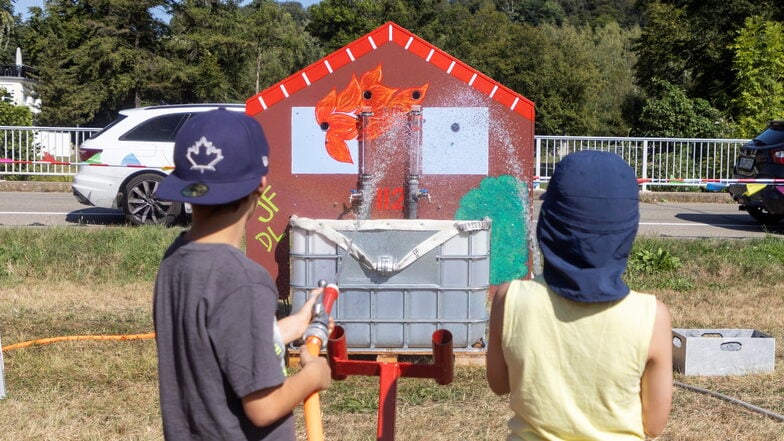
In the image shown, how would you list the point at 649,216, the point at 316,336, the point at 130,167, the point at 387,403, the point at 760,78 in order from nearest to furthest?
the point at 316,336
the point at 387,403
the point at 130,167
the point at 649,216
the point at 760,78

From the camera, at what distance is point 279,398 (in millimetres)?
2188

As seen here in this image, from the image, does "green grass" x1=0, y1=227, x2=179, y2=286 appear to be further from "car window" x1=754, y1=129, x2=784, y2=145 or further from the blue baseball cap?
"car window" x1=754, y1=129, x2=784, y2=145

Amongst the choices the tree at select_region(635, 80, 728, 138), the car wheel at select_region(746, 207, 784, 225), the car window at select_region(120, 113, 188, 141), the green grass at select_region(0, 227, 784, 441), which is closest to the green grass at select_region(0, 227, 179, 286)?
the green grass at select_region(0, 227, 784, 441)

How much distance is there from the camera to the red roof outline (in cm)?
648

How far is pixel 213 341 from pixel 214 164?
431 mm

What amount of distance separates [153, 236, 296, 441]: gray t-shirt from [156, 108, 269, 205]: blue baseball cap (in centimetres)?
13

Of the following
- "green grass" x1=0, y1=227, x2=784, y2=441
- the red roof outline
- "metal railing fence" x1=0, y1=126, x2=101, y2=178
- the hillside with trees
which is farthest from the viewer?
the hillside with trees

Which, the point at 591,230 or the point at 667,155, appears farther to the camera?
the point at 667,155

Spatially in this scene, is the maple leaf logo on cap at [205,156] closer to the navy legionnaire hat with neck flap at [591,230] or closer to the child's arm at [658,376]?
the navy legionnaire hat with neck flap at [591,230]

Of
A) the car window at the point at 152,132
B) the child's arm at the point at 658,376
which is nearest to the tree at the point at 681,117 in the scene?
the car window at the point at 152,132

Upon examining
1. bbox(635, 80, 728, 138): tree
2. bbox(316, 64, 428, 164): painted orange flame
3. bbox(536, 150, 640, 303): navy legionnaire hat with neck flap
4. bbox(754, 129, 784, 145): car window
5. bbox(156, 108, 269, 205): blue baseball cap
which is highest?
bbox(635, 80, 728, 138): tree

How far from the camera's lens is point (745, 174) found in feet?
44.9

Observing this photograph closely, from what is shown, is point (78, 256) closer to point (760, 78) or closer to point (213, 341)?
point (213, 341)

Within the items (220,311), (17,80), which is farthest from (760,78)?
(17,80)
